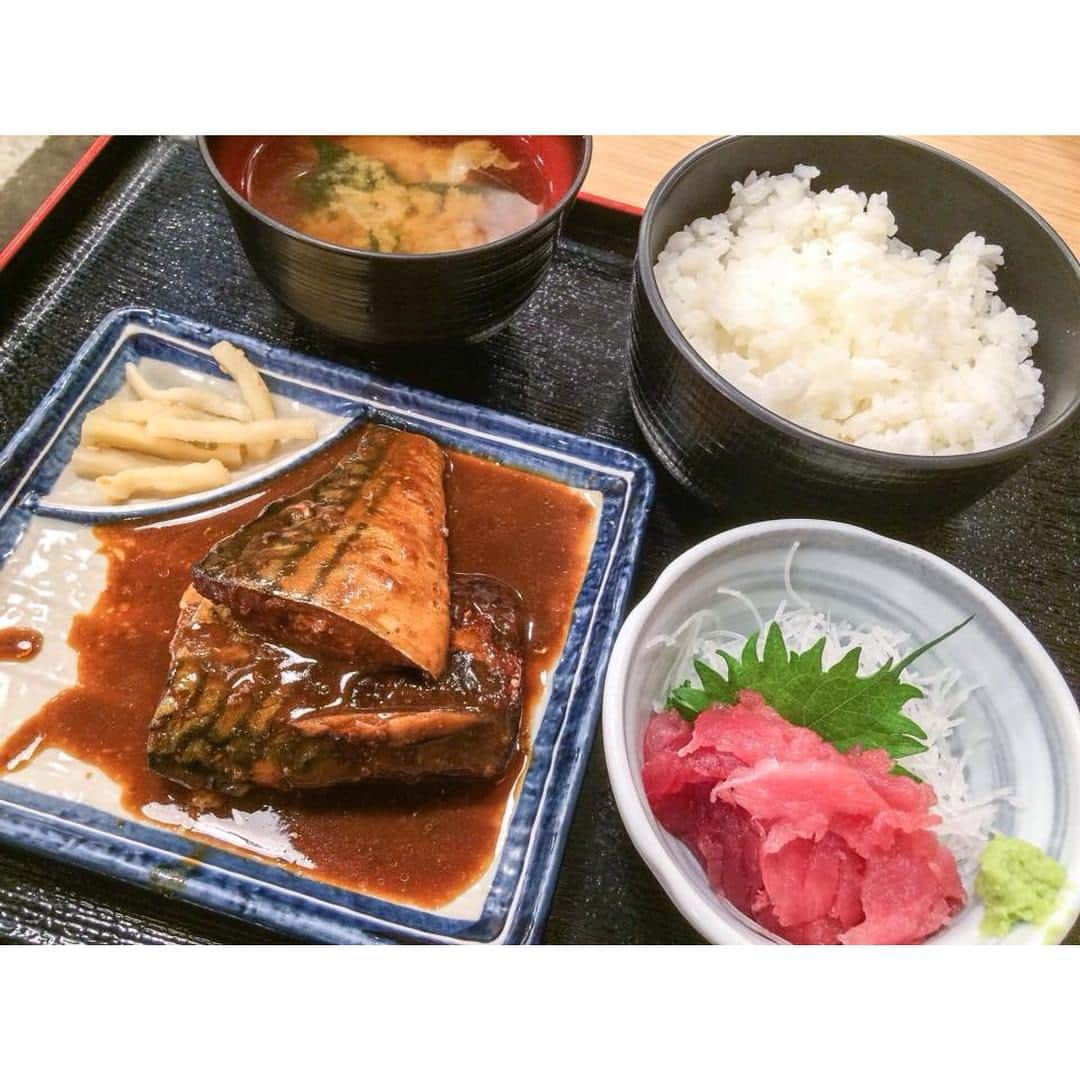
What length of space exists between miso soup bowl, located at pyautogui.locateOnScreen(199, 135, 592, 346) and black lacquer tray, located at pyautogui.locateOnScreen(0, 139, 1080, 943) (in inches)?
7.7

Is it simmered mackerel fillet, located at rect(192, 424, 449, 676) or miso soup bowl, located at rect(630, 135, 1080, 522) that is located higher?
miso soup bowl, located at rect(630, 135, 1080, 522)

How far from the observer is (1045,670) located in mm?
1615

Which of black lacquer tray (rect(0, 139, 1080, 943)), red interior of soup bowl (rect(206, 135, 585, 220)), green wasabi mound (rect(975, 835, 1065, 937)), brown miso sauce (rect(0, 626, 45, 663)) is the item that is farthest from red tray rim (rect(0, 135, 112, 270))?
green wasabi mound (rect(975, 835, 1065, 937))

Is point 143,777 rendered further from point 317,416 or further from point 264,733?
point 317,416

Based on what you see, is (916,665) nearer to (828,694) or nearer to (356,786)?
(828,694)

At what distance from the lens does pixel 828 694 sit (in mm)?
1619

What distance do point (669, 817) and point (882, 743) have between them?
1.29ft

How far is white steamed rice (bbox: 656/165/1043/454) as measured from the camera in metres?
2.00

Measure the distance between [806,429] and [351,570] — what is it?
36.5 inches

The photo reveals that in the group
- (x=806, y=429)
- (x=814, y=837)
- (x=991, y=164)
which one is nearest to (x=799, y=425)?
(x=806, y=429)

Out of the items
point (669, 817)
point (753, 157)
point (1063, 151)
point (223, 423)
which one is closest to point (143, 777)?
point (223, 423)

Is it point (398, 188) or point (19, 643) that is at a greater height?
point (398, 188)

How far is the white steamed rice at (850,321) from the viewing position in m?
2.00

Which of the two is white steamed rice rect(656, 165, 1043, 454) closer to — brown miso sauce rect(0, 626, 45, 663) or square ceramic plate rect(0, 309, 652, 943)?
square ceramic plate rect(0, 309, 652, 943)
